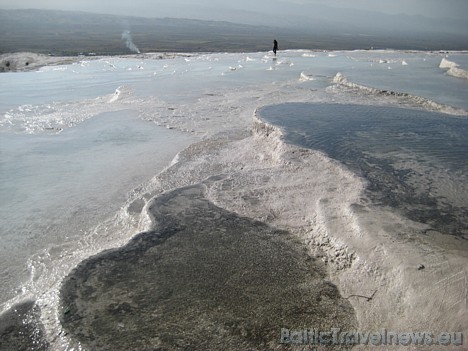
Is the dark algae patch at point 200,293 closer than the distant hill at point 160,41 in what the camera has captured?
Yes

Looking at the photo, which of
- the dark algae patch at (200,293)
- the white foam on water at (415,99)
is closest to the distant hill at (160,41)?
the white foam on water at (415,99)

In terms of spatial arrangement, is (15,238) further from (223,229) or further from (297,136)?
(297,136)

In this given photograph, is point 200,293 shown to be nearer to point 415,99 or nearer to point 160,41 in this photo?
point 415,99

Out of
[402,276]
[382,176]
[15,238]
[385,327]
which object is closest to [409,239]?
[402,276]

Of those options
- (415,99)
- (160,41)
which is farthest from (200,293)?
(160,41)

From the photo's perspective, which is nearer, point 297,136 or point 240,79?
point 297,136

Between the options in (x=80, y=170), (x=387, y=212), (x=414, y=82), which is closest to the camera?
(x=387, y=212)

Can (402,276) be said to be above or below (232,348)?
Result: above

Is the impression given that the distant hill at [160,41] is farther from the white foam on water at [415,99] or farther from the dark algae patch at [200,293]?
the dark algae patch at [200,293]
